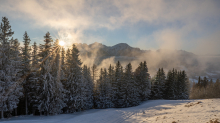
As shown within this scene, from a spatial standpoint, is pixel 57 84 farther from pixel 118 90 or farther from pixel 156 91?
pixel 156 91

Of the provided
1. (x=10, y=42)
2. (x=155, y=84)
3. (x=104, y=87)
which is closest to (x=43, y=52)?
(x=10, y=42)

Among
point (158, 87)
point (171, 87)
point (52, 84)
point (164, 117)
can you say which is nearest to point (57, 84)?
point (52, 84)

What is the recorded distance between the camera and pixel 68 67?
23.7 meters

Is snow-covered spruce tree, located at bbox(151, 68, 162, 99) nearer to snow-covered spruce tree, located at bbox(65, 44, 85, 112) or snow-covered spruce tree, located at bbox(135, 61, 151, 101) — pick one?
snow-covered spruce tree, located at bbox(135, 61, 151, 101)

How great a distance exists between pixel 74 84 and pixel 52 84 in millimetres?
4782

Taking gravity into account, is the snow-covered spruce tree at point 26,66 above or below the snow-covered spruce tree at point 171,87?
above

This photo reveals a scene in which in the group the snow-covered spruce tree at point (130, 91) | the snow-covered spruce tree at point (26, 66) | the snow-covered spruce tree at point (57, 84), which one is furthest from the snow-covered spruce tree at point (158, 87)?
the snow-covered spruce tree at point (26, 66)

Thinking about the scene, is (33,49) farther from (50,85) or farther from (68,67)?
(50,85)

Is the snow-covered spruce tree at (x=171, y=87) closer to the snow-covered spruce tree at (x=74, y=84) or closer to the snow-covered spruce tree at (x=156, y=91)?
the snow-covered spruce tree at (x=156, y=91)

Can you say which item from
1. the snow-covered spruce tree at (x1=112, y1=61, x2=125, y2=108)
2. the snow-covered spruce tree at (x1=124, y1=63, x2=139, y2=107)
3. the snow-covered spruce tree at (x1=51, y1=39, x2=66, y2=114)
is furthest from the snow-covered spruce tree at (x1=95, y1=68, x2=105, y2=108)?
the snow-covered spruce tree at (x1=51, y1=39, x2=66, y2=114)

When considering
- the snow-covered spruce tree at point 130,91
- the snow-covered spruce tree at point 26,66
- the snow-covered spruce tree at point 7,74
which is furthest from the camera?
the snow-covered spruce tree at point 130,91

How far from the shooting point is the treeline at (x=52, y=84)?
16953mm

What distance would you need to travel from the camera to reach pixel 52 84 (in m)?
19.2

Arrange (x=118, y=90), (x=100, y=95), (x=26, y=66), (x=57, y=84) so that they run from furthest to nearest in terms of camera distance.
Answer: (x=118, y=90) → (x=100, y=95) → (x=26, y=66) → (x=57, y=84)
